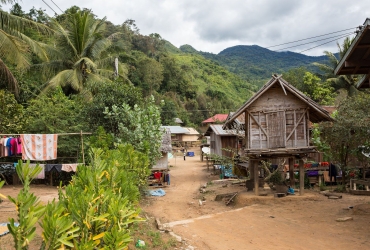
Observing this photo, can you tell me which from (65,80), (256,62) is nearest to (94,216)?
(65,80)

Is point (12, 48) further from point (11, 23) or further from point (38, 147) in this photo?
point (38, 147)

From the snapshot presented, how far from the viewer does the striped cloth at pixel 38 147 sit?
42.4ft

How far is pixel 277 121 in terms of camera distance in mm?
13180

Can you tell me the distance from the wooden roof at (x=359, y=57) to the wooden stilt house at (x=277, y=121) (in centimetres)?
290

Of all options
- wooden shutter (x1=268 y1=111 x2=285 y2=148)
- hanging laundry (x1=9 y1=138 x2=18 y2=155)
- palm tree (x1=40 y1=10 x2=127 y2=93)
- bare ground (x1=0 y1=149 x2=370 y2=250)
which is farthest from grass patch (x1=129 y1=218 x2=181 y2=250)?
palm tree (x1=40 y1=10 x2=127 y2=93)

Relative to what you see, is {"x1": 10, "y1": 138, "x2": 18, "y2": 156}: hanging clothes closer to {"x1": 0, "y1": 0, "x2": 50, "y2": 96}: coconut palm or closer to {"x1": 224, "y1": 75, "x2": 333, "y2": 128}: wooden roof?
{"x1": 0, "y1": 0, "x2": 50, "y2": 96}: coconut palm

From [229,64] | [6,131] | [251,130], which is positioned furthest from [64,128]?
[229,64]

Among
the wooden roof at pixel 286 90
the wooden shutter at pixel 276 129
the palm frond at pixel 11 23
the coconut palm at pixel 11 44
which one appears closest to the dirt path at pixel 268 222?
the wooden shutter at pixel 276 129

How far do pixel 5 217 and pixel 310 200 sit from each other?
35.3ft

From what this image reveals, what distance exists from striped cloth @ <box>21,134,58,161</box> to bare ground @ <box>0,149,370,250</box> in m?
1.65

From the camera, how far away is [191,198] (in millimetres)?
15812

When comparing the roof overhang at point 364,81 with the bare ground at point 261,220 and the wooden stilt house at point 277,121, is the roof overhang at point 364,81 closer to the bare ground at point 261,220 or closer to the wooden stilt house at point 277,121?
the wooden stilt house at point 277,121

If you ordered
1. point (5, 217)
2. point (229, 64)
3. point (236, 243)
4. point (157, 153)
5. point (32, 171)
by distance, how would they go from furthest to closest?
point (229, 64) < point (157, 153) < point (5, 217) < point (236, 243) < point (32, 171)

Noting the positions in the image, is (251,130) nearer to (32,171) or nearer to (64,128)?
(64,128)
